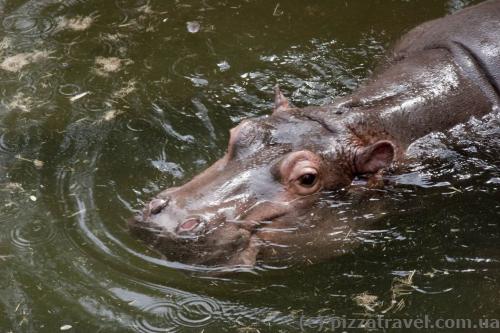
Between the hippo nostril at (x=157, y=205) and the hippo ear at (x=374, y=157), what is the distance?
1488 mm

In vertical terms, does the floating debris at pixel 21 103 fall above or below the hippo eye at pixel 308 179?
below

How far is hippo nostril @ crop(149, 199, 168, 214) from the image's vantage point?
4.80 m

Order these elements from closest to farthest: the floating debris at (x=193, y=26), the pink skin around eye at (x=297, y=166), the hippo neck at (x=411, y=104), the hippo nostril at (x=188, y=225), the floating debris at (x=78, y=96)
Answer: the hippo nostril at (x=188, y=225)
the pink skin around eye at (x=297, y=166)
the hippo neck at (x=411, y=104)
the floating debris at (x=78, y=96)
the floating debris at (x=193, y=26)

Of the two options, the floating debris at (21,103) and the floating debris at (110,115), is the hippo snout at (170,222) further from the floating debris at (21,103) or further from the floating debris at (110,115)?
the floating debris at (21,103)

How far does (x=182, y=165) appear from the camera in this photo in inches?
250

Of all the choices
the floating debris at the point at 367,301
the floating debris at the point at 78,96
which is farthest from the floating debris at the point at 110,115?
the floating debris at the point at 367,301

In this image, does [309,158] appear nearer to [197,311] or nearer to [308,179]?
[308,179]

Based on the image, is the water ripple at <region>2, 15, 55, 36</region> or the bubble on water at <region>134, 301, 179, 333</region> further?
the water ripple at <region>2, 15, 55, 36</region>

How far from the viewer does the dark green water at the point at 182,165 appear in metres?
5.02

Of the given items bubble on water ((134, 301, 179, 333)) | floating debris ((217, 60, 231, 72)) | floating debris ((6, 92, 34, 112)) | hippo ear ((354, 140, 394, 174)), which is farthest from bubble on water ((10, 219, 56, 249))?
floating debris ((217, 60, 231, 72))

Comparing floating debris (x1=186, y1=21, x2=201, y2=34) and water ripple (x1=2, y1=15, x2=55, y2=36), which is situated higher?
floating debris (x1=186, y1=21, x2=201, y2=34)

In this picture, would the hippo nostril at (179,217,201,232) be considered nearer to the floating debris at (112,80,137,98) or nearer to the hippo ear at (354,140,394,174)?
the hippo ear at (354,140,394,174)

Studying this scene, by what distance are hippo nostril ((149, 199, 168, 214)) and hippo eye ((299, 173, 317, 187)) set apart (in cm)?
99

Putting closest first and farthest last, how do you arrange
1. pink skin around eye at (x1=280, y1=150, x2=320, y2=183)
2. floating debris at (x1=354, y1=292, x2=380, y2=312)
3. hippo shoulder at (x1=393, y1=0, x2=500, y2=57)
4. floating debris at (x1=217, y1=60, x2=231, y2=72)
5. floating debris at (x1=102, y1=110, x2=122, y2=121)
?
floating debris at (x1=354, y1=292, x2=380, y2=312) < pink skin around eye at (x1=280, y1=150, x2=320, y2=183) < hippo shoulder at (x1=393, y1=0, x2=500, y2=57) < floating debris at (x1=102, y1=110, x2=122, y2=121) < floating debris at (x1=217, y1=60, x2=231, y2=72)
